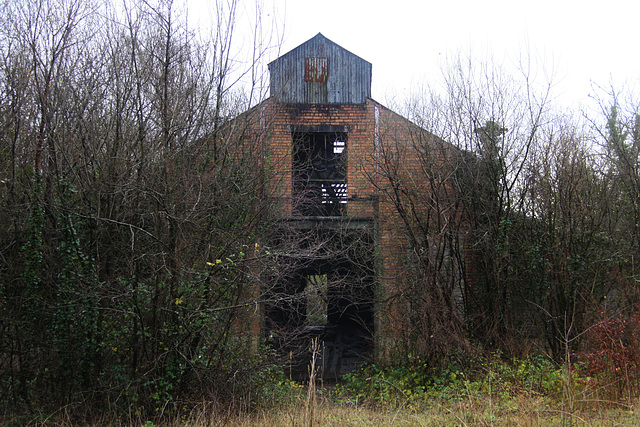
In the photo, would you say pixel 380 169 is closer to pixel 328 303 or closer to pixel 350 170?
pixel 350 170

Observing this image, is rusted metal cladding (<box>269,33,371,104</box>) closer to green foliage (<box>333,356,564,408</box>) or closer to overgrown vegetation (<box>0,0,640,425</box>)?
overgrown vegetation (<box>0,0,640,425</box>)

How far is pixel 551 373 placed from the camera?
8.54 metres

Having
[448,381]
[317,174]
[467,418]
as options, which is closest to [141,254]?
[467,418]

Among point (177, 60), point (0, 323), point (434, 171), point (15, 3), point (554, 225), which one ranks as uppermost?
point (15, 3)

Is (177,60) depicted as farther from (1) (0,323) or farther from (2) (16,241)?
(1) (0,323)

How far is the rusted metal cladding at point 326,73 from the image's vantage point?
11.6 metres

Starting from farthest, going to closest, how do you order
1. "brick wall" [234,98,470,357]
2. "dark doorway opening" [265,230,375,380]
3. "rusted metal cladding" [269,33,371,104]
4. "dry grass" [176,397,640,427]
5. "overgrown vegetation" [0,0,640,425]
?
1. "rusted metal cladding" [269,33,371,104]
2. "brick wall" [234,98,470,357]
3. "dark doorway opening" [265,230,375,380]
4. "overgrown vegetation" [0,0,640,425]
5. "dry grass" [176,397,640,427]

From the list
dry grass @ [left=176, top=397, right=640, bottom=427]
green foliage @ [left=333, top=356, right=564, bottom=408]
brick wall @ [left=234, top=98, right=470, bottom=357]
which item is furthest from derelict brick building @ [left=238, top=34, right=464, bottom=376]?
dry grass @ [left=176, top=397, right=640, bottom=427]

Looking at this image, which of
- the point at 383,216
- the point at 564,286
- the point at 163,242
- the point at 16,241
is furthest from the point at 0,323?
the point at 564,286

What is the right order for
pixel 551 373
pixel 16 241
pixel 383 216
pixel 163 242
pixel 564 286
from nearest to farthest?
pixel 163 242, pixel 16 241, pixel 551 373, pixel 564 286, pixel 383 216

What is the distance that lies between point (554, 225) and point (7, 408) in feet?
35.0

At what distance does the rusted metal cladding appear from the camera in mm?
11586

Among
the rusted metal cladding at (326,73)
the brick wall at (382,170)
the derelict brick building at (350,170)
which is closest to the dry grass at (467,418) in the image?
the derelict brick building at (350,170)

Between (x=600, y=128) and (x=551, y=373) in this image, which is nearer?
(x=551, y=373)
